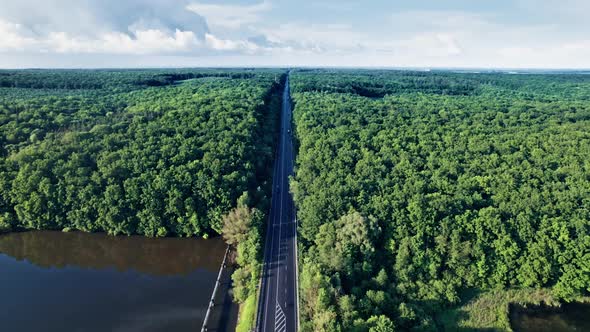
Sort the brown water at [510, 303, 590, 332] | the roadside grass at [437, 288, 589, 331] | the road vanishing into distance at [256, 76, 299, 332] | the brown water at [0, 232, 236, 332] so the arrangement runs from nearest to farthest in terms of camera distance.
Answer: the road vanishing into distance at [256, 76, 299, 332]
the roadside grass at [437, 288, 589, 331]
the brown water at [510, 303, 590, 332]
the brown water at [0, 232, 236, 332]

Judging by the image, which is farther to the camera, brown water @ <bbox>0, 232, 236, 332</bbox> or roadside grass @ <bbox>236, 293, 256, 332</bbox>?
brown water @ <bbox>0, 232, 236, 332</bbox>

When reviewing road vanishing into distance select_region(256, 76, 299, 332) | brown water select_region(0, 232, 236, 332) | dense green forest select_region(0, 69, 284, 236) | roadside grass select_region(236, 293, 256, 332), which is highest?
dense green forest select_region(0, 69, 284, 236)

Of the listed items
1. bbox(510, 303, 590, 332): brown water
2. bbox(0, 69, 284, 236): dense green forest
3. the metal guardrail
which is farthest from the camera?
bbox(0, 69, 284, 236): dense green forest

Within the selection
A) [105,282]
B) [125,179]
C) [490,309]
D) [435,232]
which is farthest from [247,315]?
[125,179]

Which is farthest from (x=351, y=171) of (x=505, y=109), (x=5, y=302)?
(x=505, y=109)

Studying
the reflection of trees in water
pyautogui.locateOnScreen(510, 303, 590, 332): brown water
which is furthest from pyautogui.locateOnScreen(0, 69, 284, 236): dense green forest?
pyautogui.locateOnScreen(510, 303, 590, 332): brown water

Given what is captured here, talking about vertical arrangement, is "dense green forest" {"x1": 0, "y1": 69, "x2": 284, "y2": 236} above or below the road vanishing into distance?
above

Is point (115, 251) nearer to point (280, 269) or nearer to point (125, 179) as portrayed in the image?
point (125, 179)

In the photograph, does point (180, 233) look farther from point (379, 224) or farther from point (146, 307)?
point (379, 224)

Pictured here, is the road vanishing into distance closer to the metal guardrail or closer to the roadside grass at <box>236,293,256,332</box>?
the roadside grass at <box>236,293,256,332</box>
